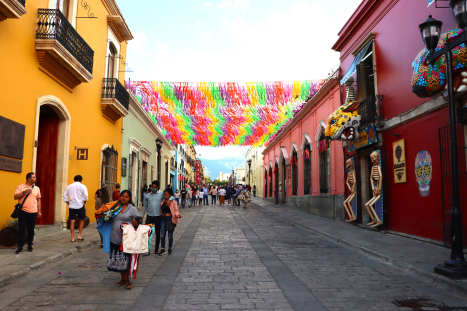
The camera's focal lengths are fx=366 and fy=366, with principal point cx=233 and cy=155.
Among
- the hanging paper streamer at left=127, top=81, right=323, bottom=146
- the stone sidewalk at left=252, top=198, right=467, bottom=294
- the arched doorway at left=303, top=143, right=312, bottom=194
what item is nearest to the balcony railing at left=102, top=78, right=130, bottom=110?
the hanging paper streamer at left=127, top=81, right=323, bottom=146

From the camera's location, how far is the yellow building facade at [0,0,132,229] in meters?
8.32

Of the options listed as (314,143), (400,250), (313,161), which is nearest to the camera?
(400,250)

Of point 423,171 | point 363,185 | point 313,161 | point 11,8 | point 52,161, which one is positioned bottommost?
point 363,185

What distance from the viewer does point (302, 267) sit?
22.5 feet

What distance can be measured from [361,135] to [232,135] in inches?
454

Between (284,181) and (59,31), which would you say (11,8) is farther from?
(284,181)

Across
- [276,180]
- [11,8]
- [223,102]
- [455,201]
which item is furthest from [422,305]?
[276,180]

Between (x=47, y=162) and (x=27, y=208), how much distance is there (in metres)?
4.00

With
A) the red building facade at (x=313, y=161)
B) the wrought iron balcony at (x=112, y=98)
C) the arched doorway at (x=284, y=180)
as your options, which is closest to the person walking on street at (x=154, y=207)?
the wrought iron balcony at (x=112, y=98)

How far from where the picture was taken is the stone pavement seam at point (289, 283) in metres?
4.59

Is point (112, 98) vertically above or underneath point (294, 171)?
above

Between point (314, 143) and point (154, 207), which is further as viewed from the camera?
point (314, 143)

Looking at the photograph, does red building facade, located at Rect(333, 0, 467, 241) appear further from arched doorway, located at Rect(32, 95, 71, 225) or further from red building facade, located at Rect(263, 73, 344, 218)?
arched doorway, located at Rect(32, 95, 71, 225)

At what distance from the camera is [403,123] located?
1078cm
